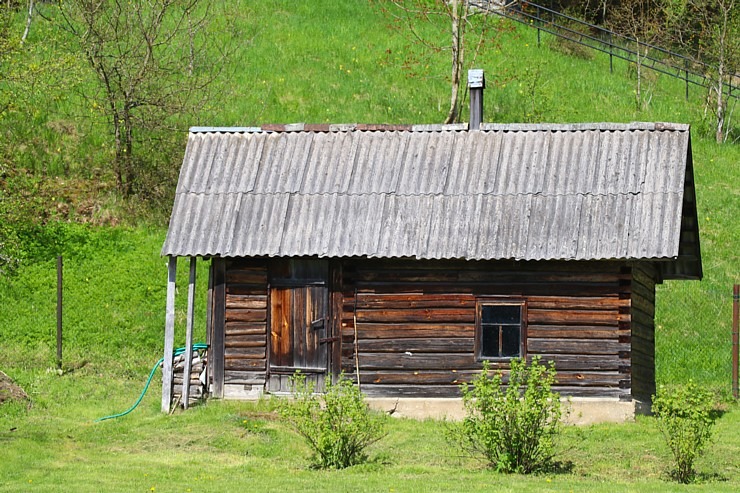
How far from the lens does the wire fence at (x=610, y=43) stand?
46062 mm

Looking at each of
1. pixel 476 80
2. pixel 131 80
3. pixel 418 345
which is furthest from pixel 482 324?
pixel 131 80

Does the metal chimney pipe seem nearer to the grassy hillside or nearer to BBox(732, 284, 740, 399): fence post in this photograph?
BBox(732, 284, 740, 399): fence post

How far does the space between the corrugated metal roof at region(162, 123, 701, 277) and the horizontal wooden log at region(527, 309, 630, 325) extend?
3.49ft

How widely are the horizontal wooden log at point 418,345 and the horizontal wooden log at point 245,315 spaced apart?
5.02 ft

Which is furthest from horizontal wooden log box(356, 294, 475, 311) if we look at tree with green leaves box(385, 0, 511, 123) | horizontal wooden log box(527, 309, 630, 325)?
tree with green leaves box(385, 0, 511, 123)

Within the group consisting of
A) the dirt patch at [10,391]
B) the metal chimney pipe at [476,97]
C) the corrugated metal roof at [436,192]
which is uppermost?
the metal chimney pipe at [476,97]

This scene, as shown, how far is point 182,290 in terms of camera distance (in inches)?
1107

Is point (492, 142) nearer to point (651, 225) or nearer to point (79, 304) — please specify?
point (651, 225)

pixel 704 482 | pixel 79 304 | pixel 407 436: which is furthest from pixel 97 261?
pixel 704 482

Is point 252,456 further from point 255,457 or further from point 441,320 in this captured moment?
point 441,320

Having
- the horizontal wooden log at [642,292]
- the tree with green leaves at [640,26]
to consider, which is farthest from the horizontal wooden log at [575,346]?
the tree with green leaves at [640,26]

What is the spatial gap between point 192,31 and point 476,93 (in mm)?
15777

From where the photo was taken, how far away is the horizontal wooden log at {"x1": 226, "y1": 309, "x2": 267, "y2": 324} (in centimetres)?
1950

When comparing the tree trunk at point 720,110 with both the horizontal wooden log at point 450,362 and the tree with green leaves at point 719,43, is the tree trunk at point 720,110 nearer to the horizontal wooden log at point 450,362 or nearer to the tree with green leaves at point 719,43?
the tree with green leaves at point 719,43
